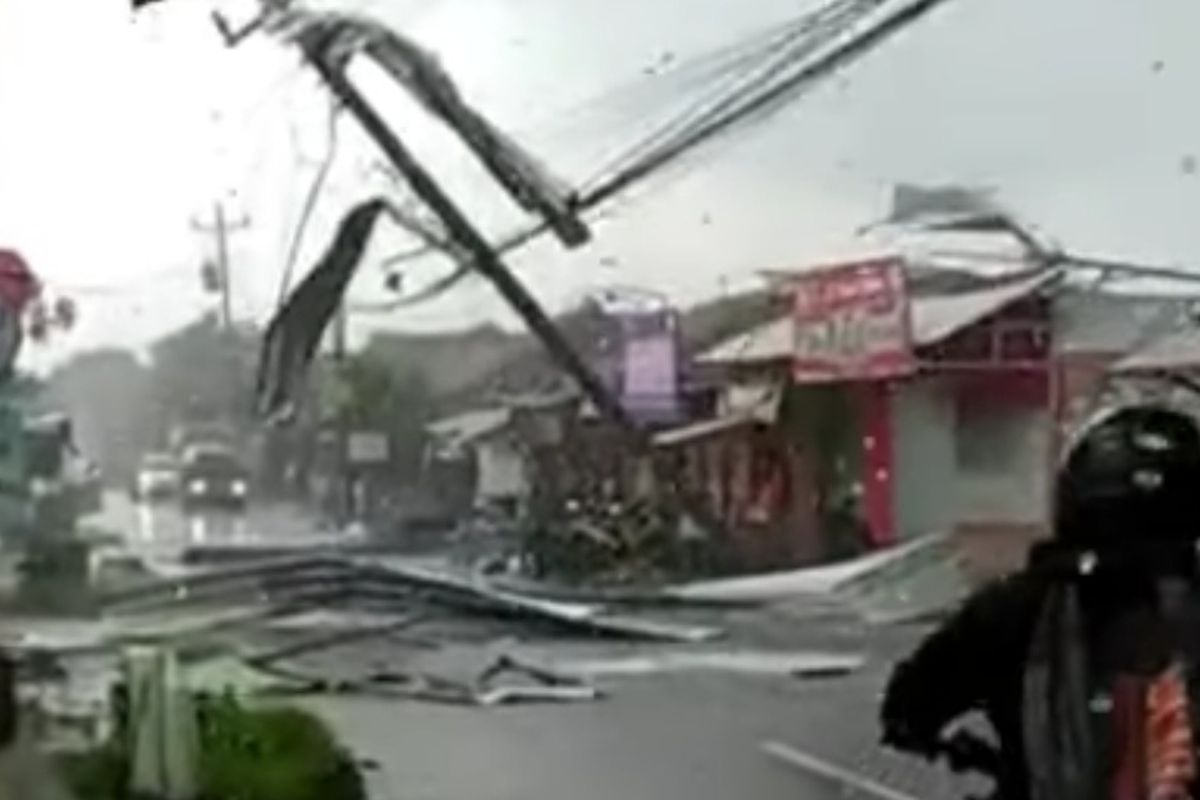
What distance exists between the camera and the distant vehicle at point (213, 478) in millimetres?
2689

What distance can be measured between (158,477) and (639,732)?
576mm

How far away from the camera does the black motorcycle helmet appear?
203cm

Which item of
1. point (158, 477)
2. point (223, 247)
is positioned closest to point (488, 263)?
point (223, 247)

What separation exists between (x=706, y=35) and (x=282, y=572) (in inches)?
28.1

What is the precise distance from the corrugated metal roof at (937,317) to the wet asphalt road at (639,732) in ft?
0.90

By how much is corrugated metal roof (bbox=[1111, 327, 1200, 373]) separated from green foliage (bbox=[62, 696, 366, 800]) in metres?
0.90

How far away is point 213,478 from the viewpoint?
2.69m

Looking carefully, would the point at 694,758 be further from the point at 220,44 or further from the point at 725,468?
the point at 220,44

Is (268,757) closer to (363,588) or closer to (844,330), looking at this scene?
(363,588)

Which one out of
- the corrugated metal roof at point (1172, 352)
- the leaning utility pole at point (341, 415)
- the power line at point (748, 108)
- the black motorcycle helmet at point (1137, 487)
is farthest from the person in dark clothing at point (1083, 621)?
the leaning utility pole at point (341, 415)

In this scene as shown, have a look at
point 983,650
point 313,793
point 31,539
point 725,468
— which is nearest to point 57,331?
point 31,539

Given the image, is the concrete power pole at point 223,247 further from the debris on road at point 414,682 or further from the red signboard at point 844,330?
the red signboard at point 844,330

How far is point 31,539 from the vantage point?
9.27ft

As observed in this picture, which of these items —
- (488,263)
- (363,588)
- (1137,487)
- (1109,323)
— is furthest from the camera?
(363,588)
